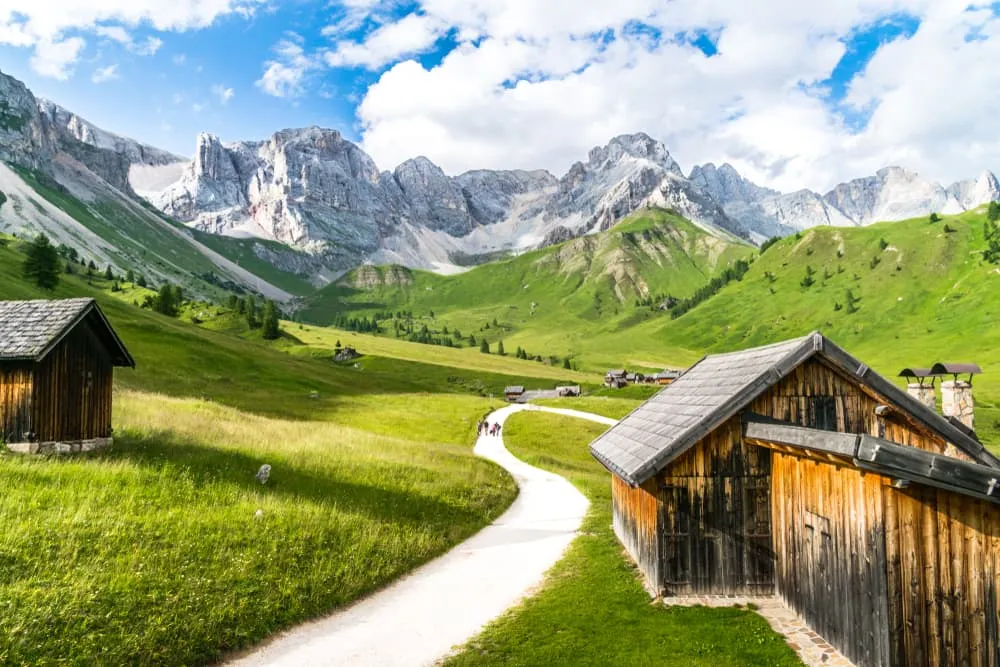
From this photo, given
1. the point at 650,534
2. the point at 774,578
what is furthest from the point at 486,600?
the point at 774,578

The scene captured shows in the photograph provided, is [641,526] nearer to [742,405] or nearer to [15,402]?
[742,405]

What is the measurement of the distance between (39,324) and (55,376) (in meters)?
2.27

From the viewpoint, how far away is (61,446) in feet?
84.8

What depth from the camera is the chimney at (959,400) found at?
2597 centimetres

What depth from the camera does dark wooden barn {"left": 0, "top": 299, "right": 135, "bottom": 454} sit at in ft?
80.6

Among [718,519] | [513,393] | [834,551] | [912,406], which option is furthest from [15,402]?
[513,393]

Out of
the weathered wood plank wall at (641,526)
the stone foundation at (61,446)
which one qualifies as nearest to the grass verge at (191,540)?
the stone foundation at (61,446)

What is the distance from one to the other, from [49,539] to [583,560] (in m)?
16.6

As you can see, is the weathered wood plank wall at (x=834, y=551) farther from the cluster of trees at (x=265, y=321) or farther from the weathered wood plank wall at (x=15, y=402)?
the cluster of trees at (x=265, y=321)

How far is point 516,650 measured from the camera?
14.6 meters

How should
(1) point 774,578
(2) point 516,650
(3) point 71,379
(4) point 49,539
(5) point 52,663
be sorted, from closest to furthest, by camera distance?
1. (5) point 52,663
2. (2) point 516,650
3. (4) point 49,539
4. (1) point 774,578
5. (3) point 71,379

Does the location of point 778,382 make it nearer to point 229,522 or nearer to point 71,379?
point 229,522

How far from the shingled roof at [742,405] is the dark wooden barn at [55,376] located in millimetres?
22700

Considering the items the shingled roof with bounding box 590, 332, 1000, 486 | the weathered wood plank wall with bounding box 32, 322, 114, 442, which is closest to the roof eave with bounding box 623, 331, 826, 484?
the shingled roof with bounding box 590, 332, 1000, 486
